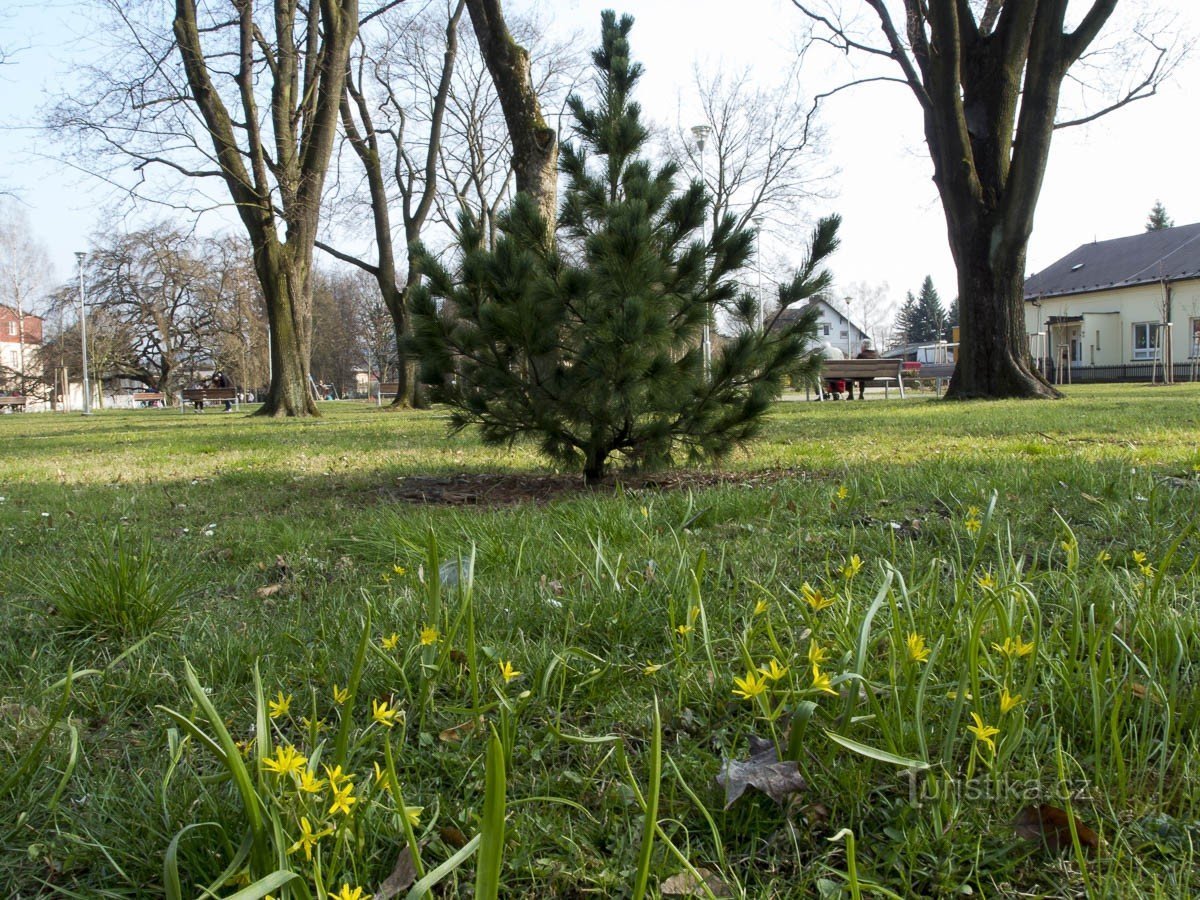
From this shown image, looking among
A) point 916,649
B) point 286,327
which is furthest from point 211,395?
point 916,649

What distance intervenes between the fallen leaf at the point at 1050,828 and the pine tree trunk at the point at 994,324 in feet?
46.7

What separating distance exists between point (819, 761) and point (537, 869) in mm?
545

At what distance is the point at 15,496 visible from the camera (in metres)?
5.81

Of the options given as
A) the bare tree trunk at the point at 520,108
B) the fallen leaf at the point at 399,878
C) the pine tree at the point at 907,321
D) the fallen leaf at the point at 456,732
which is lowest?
the fallen leaf at the point at 399,878

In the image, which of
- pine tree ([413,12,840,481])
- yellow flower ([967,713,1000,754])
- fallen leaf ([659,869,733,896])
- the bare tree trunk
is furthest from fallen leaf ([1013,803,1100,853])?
the bare tree trunk

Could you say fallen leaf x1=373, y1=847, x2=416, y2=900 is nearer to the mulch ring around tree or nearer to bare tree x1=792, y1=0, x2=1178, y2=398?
the mulch ring around tree

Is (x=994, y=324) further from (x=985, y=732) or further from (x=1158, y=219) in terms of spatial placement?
(x=1158, y=219)

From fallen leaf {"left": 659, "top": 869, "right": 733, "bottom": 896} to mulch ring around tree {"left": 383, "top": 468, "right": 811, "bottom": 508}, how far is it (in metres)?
3.49

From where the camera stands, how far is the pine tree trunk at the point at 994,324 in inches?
559

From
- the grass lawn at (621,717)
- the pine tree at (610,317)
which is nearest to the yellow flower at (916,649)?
the grass lawn at (621,717)

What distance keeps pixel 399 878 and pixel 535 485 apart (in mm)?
4506

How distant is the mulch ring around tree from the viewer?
16.5 ft

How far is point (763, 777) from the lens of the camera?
1.42 meters

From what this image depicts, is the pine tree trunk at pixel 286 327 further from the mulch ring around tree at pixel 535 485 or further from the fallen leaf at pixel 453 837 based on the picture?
the fallen leaf at pixel 453 837
